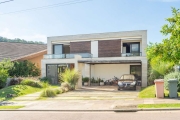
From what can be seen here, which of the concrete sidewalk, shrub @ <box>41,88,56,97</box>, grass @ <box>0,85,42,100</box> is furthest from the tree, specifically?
grass @ <box>0,85,42,100</box>

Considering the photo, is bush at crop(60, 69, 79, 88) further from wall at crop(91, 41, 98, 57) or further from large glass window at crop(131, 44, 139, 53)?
large glass window at crop(131, 44, 139, 53)

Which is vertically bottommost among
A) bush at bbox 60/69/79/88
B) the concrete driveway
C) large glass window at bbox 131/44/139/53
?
the concrete driveway

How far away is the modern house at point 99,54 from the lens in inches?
968

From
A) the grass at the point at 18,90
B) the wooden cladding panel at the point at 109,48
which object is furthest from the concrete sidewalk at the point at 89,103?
the wooden cladding panel at the point at 109,48

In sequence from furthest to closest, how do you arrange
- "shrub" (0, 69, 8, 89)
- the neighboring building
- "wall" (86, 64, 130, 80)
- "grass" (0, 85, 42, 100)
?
the neighboring building, "wall" (86, 64, 130, 80), "shrub" (0, 69, 8, 89), "grass" (0, 85, 42, 100)

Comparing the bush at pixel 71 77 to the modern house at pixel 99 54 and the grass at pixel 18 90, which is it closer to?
the grass at pixel 18 90

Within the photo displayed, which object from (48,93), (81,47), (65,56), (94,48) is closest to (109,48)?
(94,48)

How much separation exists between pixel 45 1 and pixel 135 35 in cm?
1520

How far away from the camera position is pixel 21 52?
1415 inches

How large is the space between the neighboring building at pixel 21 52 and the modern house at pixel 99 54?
6.05 m

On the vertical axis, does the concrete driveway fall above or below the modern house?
below

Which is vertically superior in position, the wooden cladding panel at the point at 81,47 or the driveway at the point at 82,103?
the wooden cladding panel at the point at 81,47

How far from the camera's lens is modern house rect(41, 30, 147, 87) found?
968 inches

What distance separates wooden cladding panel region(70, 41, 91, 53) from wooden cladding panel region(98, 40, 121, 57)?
1585 mm
